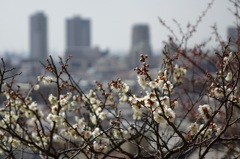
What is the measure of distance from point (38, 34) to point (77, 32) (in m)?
17.2

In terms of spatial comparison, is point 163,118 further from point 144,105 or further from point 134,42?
point 134,42

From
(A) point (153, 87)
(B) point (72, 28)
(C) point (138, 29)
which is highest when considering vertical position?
(B) point (72, 28)

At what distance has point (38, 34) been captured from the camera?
160m

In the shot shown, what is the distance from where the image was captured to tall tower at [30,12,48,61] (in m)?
159

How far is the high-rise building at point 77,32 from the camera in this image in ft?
552

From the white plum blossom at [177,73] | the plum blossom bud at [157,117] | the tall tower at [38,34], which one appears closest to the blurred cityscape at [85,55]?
the tall tower at [38,34]

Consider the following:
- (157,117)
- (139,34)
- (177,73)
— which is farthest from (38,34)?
(157,117)

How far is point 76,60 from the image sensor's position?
12475 cm

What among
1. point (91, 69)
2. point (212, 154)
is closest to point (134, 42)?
point (91, 69)

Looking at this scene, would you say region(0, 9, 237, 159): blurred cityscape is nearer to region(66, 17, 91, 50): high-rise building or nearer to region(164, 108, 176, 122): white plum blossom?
region(66, 17, 91, 50): high-rise building

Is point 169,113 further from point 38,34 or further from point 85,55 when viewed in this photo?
point 38,34

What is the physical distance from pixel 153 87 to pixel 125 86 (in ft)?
1.83

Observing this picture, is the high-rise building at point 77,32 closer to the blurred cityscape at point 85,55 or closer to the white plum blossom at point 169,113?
the blurred cityscape at point 85,55

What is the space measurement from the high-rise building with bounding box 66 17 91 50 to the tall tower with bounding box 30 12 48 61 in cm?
1075
